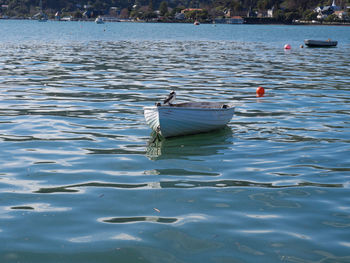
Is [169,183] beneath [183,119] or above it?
beneath

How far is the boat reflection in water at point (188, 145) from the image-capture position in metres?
15.8

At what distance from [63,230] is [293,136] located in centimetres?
1077

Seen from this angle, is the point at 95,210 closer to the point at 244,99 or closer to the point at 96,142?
the point at 96,142

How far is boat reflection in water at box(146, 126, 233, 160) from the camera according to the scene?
1581 cm

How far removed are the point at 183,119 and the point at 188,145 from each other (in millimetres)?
866

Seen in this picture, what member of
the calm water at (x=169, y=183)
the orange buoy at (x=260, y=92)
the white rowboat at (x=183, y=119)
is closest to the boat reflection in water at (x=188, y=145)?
the calm water at (x=169, y=183)

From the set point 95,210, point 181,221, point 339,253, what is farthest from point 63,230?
point 339,253

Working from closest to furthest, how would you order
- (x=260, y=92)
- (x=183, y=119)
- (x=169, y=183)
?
1. (x=169, y=183)
2. (x=183, y=119)
3. (x=260, y=92)

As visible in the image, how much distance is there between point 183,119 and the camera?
659 inches

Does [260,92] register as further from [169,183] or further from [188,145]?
[169,183]

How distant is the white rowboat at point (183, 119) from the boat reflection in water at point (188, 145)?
24 cm

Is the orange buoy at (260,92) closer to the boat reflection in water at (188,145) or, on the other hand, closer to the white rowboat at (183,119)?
the boat reflection in water at (188,145)

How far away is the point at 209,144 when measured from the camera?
56.4 feet

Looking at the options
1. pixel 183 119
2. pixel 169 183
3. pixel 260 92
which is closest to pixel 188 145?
pixel 183 119
